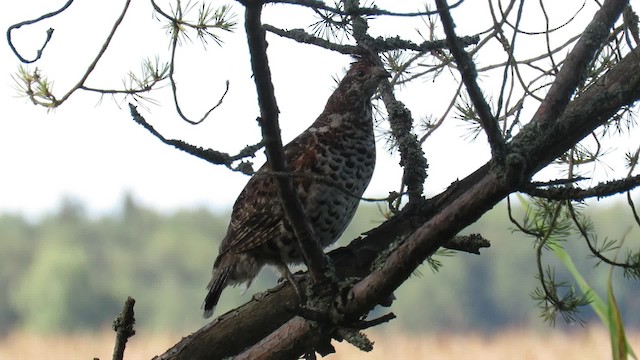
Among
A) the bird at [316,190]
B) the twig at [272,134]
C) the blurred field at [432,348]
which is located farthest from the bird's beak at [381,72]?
the blurred field at [432,348]

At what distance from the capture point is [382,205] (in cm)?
352

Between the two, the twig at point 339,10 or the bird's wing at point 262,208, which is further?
the bird's wing at point 262,208

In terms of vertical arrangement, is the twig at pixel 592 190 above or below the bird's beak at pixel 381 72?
below

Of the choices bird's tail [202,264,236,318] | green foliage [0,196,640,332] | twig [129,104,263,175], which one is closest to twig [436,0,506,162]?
twig [129,104,263,175]

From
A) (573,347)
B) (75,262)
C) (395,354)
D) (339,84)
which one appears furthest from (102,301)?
(339,84)

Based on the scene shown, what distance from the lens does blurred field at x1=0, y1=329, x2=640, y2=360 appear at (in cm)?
1964

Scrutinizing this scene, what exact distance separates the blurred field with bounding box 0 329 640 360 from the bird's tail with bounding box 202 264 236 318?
13.7m

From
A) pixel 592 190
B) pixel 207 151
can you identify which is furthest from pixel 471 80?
pixel 207 151

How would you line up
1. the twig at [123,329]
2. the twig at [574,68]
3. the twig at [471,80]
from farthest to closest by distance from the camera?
the twig at [123,329] < the twig at [574,68] < the twig at [471,80]

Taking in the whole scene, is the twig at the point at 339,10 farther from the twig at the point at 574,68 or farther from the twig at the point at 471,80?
the twig at the point at 574,68

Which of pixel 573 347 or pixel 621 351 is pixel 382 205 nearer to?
pixel 621 351

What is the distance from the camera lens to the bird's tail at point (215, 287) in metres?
3.48

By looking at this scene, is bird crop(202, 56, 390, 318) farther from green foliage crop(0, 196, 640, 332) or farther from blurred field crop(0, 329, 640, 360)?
green foliage crop(0, 196, 640, 332)

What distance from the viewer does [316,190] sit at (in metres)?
3.19
